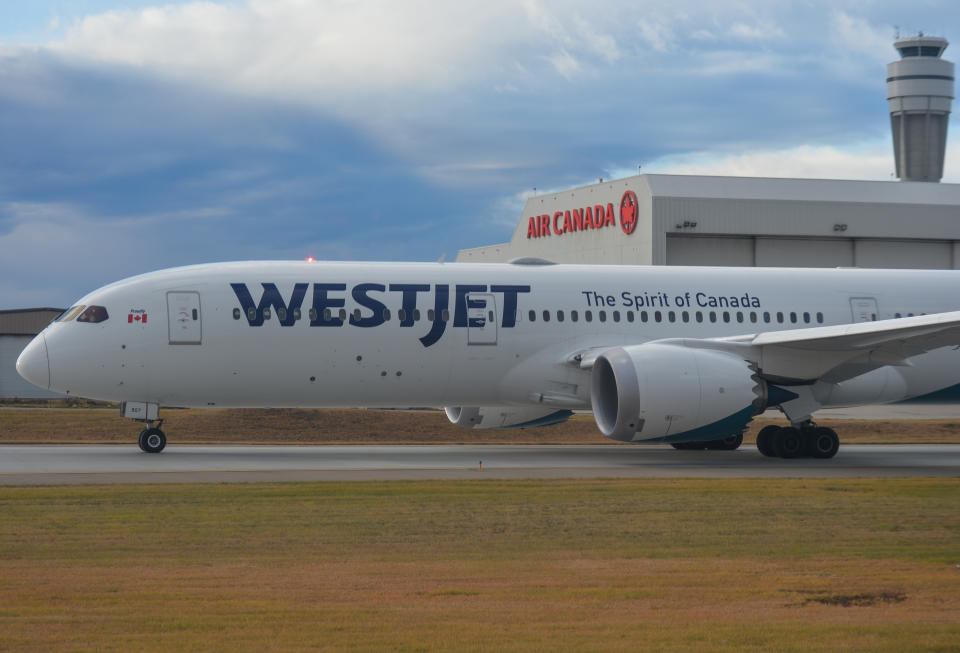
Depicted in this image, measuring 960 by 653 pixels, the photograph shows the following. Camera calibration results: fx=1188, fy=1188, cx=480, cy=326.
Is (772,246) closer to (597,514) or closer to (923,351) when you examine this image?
(923,351)

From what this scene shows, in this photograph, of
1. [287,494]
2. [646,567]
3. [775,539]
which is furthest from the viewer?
[287,494]

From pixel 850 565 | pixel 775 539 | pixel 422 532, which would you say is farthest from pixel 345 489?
pixel 850 565

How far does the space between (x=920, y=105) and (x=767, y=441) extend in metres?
60.6

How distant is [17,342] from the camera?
178 feet

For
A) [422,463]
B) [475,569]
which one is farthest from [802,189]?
[475,569]

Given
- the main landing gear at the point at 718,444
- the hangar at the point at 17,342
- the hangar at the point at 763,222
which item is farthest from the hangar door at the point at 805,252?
the hangar at the point at 17,342

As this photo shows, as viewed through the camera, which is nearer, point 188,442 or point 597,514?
point 597,514

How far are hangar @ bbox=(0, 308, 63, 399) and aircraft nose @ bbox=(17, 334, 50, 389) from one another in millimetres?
30610

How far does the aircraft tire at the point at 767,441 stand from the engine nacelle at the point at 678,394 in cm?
195

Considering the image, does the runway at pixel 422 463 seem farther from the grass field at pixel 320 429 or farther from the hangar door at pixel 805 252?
the hangar door at pixel 805 252

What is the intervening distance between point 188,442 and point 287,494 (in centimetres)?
1237

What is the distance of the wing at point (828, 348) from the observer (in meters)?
21.8

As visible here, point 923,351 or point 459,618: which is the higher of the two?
point 923,351

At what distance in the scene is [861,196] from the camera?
55188mm
